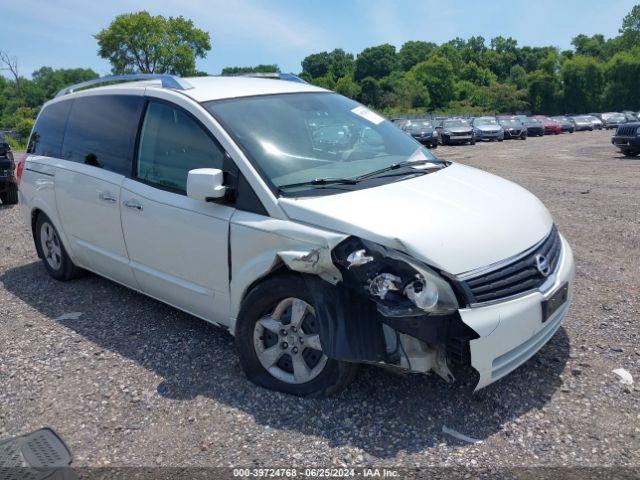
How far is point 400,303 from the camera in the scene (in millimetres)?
2836

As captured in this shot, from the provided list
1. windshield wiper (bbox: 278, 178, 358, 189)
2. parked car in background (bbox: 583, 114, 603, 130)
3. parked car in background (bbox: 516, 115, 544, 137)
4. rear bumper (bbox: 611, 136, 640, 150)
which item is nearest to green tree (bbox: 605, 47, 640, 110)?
parked car in background (bbox: 583, 114, 603, 130)

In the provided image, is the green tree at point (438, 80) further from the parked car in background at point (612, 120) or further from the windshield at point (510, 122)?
the windshield at point (510, 122)

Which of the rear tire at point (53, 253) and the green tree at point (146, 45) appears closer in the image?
the rear tire at point (53, 253)

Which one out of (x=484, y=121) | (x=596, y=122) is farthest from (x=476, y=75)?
(x=484, y=121)

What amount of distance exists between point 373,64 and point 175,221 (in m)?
126

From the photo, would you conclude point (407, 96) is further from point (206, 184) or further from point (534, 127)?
point (206, 184)

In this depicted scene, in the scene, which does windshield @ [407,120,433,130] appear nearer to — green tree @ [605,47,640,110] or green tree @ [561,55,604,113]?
green tree @ [605,47,640,110]

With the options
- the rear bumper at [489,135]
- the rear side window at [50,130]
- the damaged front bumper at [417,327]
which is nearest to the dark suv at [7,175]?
the rear side window at [50,130]

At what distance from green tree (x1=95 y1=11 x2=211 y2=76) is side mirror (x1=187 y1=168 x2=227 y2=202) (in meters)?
64.2

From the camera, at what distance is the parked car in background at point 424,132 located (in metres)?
30.4

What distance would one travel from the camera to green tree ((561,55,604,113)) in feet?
294

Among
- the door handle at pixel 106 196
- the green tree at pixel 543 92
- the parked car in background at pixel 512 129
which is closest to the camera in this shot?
the door handle at pixel 106 196

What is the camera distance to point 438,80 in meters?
103

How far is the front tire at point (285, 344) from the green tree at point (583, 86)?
99.4 m
